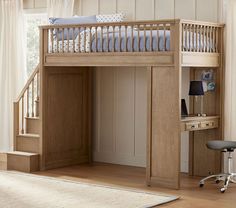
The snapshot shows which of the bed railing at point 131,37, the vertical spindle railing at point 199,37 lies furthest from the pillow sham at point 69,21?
the vertical spindle railing at point 199,37

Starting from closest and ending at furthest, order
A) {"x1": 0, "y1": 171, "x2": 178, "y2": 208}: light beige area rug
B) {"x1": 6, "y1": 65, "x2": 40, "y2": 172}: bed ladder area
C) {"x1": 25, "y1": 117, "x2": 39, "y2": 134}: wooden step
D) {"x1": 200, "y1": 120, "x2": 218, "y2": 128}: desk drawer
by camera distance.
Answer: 1. {"x1": 0, "y1": 171, "x2": 178, "y2": 208}: light beige area rug
2. {"x1": 200, "y1": 120, "x2": 218, "y2": 128}: desk drawer
3. {"x1": 6, "y1": 65, "x2": 40, "y2": 172}: bed ladder area
4. {"x1": 25, "y1": 117, "x2": 39, "y2": 134}: wooden step

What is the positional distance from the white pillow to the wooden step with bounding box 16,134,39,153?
1.71 metres

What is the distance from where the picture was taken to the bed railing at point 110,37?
6363 mm

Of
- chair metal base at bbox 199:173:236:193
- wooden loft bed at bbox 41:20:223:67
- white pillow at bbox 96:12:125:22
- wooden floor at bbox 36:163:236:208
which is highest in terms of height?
white pillow at bbox 96:12:125:22

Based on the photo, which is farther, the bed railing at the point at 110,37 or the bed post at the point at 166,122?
the bed railing at the point at 110,37

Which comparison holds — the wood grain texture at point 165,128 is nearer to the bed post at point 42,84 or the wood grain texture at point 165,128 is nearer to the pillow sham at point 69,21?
the pillow sham at point 69,21

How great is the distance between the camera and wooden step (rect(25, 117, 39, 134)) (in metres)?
7.75

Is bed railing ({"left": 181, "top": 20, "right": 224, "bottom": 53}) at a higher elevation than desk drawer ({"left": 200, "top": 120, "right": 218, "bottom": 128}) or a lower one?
higher

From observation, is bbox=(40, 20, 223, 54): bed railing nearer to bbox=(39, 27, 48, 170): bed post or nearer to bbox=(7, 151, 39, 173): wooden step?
bbox=(39, 27, 48, 170): bed post

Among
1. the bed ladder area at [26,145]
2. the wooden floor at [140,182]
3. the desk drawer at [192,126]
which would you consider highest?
the desk drawer at [192,126]

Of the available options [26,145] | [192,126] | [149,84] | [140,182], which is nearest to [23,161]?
[26,145]

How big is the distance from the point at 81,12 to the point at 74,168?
7.06ft

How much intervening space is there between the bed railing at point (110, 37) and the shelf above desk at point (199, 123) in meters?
0.80

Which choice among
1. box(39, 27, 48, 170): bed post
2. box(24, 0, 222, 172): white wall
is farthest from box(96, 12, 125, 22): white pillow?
box(39, 27, 48, 170): bed post
